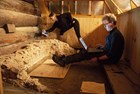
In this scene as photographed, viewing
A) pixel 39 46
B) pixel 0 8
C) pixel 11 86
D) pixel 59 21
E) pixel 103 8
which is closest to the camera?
pixel 11 86

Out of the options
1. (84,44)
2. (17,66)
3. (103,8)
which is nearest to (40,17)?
(84,44)

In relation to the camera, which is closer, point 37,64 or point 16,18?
point 37,64

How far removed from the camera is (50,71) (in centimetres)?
312

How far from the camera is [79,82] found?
8.77 feet

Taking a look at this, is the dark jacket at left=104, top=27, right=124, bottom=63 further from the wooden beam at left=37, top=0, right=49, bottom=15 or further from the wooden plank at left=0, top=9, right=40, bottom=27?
the wooden beam at left=37, top=0, right=49, bottom=15

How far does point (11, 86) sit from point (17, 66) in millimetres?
421

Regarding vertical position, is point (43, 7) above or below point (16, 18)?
above

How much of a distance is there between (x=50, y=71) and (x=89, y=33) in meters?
3.00

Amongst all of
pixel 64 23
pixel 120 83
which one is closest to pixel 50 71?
pixel 120 83

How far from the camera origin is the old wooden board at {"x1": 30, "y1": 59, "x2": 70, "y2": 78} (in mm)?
2905

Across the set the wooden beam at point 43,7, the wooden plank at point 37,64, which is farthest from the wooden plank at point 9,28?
the wooden beam at point 43,7

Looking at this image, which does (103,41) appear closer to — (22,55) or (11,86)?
(22,55)

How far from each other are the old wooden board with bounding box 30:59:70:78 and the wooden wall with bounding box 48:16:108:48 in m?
2.45

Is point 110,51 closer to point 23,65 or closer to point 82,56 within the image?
point 82,56
